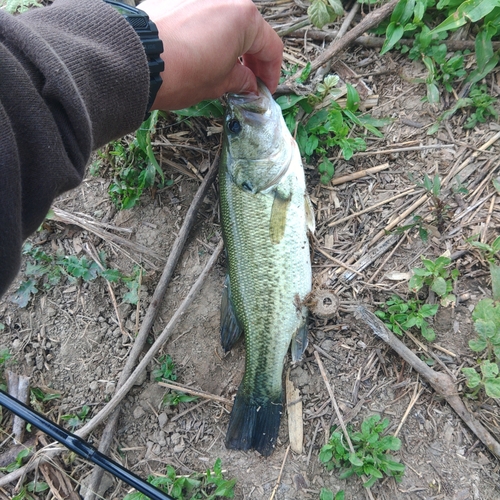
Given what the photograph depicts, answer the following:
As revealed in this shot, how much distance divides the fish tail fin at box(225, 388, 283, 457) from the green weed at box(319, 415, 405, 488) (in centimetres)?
36

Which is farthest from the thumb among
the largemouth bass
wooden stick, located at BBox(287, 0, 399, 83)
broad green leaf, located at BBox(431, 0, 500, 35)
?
broad green leaf, located at BBox(431, 0, 500, 35)

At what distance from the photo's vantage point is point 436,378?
2723 mm

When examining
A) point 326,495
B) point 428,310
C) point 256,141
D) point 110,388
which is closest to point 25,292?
point 110,388

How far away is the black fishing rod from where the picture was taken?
2.68 metres

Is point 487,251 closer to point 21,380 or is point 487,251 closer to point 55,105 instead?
point 55,105

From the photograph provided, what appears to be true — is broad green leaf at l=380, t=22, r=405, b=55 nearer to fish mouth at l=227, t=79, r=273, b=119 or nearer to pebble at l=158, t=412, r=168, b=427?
fish mouth at l=227, t=79, r=273, b=119

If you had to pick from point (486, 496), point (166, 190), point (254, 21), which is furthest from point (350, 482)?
point (254, 21)

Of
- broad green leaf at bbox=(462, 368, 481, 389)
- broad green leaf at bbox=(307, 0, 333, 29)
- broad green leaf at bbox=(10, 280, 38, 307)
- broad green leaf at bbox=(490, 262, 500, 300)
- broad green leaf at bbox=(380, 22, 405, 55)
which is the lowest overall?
broad green leaf at bbox=(462, 368, 481, 389)

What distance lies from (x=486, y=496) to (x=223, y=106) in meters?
3.07

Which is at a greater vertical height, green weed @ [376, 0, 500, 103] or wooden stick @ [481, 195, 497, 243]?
green weed @ [376, 0, 500, 103]

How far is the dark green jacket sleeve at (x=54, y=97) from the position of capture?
1.56 metres

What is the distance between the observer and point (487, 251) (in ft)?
9.14

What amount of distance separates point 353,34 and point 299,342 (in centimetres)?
232

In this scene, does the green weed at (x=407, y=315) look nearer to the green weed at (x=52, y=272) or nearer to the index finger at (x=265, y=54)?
the index finger at (x=265, y=54)
